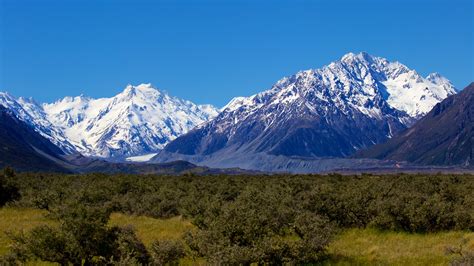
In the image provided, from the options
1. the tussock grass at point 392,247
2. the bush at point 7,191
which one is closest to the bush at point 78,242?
the tussock grass at point 392,247

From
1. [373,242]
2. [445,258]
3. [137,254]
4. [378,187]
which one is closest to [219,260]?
[137,254]

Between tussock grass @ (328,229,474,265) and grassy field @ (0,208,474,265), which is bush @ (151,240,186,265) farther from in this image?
tussock grass @ (328,229,474,265)

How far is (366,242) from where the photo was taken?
30562 millimetres

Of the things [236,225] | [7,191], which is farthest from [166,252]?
[7,191]

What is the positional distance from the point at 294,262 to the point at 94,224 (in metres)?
8.04

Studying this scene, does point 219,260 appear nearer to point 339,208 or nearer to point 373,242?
point 373,242

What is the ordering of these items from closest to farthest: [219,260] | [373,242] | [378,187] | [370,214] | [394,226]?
[219,260], [373,242], [394,226], [370,214], [378,187]

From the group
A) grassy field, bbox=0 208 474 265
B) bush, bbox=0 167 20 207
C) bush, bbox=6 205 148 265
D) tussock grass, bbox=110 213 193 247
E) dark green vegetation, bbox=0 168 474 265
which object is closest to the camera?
bush, bbox=6 205 148 265

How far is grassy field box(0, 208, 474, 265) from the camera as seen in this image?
24845 mm

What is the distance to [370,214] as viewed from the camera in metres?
36.4

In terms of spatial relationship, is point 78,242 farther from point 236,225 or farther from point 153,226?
point 153,226

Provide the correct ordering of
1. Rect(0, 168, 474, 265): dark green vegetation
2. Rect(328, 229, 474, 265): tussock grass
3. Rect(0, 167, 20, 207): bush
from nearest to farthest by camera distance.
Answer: Rect(0, 168, 474, 265): dark green vegetation, Rect(328, 229, 474, 265): tussock grass, Rect(0, 167, 20, 207): bush

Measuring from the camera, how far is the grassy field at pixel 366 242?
81.5 ft

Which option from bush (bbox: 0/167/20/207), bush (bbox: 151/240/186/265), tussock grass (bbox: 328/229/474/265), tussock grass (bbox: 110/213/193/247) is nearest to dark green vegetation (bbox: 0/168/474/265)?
bush (bbox: 151/240/186/265)
